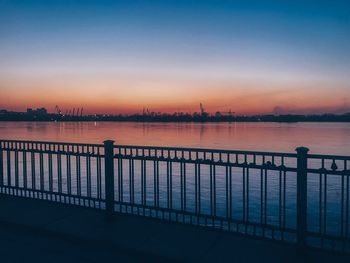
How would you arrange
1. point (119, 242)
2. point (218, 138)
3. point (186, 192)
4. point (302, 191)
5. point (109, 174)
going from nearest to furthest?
1. point (302, 191)
2. point (119, 242)
3. point (109, 174)
4. point (186, 192)
5. point (218, 138)

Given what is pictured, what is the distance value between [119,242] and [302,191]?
311 cm

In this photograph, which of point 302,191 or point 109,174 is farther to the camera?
point 109,174

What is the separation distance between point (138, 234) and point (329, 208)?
11.7 m

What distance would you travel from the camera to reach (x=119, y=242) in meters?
5.64

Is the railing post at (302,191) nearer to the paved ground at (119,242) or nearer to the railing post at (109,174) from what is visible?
the paved ground at (119,242)

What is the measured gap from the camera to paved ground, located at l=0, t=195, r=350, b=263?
5113 millimetres

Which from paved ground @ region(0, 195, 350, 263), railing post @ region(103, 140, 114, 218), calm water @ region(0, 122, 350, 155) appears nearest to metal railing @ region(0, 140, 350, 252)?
railing post @ region(103, 140, 114, 218)

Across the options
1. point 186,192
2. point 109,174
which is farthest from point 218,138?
point 109,174

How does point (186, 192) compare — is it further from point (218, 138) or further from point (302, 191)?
point (218, 138)

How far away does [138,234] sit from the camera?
597 centimetres

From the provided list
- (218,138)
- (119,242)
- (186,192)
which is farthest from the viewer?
(218,138)

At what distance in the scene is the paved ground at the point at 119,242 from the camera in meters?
5.11

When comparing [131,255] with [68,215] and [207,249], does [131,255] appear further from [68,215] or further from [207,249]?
[68,215]

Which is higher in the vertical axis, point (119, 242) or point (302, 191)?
point (302, 191)
